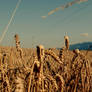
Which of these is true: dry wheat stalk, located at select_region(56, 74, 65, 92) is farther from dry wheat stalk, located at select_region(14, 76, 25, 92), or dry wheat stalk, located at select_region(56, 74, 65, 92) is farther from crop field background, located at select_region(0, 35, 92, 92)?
dry wheat stalk, located at select_region(14, 76, 25, 92)

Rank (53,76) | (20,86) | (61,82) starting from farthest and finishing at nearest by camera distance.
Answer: (53,76) → (61,82) → (20,86)

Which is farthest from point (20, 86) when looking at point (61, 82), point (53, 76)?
point (53, 76)

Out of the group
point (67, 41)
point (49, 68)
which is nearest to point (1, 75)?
point (49, 68)

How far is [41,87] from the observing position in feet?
4.34

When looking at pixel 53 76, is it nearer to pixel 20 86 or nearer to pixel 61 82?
pixel 61 82

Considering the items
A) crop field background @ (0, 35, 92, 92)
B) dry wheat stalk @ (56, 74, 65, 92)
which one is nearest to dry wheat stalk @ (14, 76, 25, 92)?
crop field background @ (0, 35, 92, 92)

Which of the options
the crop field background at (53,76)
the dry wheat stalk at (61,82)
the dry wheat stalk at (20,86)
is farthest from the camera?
the dry wheat stalk at (61,82)

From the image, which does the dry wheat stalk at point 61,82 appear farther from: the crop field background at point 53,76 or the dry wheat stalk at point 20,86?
the dry wheat stalk at point 20,86

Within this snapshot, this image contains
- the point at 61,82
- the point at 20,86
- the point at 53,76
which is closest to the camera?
the point at 20,86

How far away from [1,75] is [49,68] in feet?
2.13

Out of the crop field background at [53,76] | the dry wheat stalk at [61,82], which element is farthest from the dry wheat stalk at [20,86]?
the dry wheat stalk at [61,82]

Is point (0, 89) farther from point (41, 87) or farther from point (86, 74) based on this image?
point (86, 74)

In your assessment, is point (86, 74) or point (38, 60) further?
Result: point (86, 74)

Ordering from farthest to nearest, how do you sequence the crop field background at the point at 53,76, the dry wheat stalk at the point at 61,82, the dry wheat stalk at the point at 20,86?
the dry wheat stalk at the point at 61,82 → the crop field background at the point at 53,76 → the dry wheat stalk at the point at 20,86
